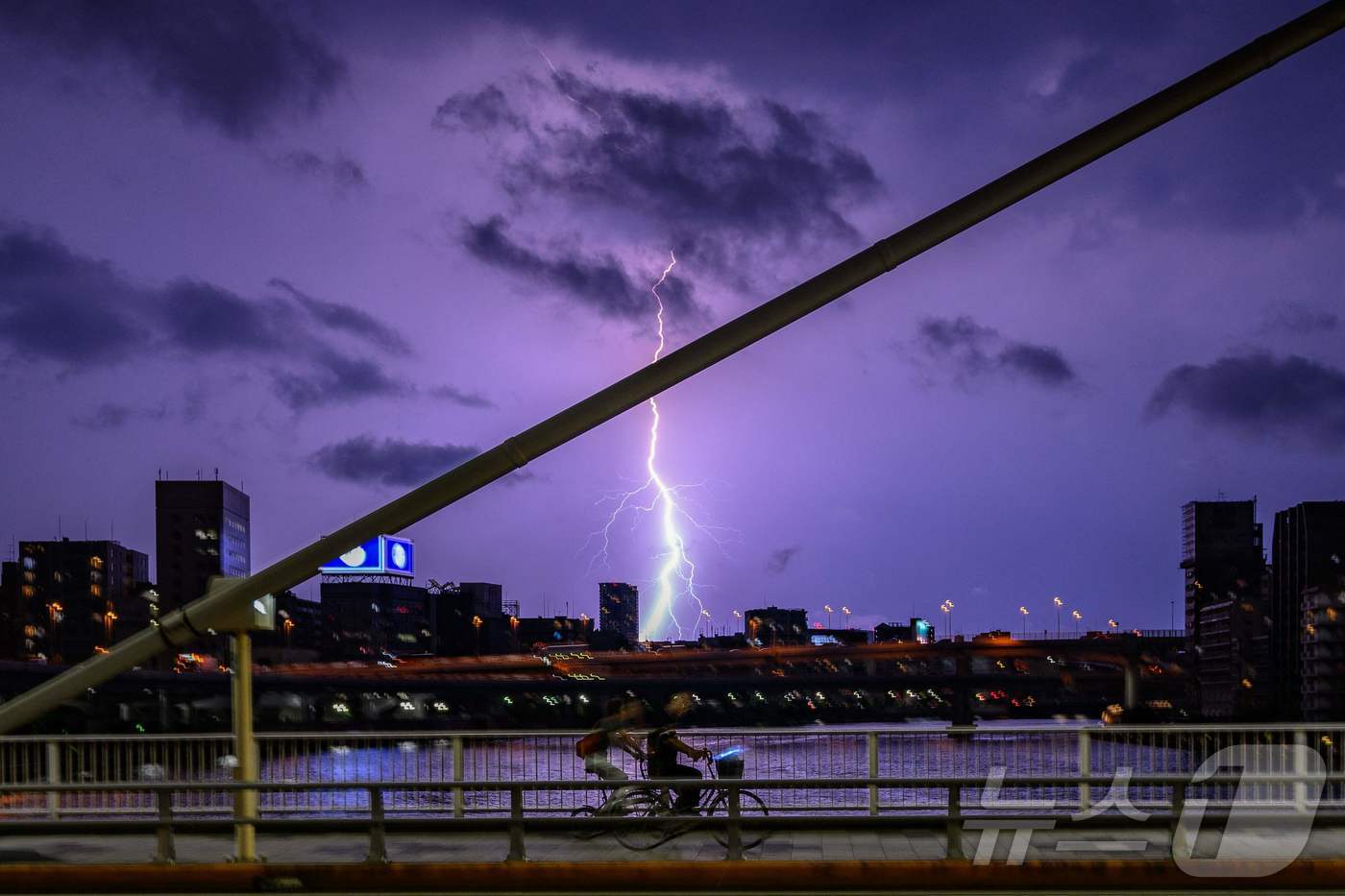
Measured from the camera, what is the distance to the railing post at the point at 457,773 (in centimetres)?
1495

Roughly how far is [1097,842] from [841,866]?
3.03 m

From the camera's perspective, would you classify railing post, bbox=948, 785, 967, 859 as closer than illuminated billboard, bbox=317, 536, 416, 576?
Yes

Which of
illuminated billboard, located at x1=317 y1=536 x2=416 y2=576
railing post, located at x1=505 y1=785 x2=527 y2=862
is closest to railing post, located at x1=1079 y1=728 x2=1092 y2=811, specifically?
railing post, located at x1=505 y1=785 x2=527 y2=862

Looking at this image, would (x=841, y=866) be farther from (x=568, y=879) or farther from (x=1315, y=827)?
(x=1315, y=827)

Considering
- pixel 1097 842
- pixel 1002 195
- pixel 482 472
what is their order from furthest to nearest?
1. pixel 1097 842
2. pixel 482 472
3. pixel 1002 195

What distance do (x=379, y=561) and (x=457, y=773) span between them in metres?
120

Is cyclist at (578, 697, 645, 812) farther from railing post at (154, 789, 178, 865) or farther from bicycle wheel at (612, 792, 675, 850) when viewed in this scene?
railing post at (154, 789, 178, 865)

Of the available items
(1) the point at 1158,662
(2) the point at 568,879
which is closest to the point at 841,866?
(2) the point at 568,879

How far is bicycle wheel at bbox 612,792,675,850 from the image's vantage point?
13.3 metres

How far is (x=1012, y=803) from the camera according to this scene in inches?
556

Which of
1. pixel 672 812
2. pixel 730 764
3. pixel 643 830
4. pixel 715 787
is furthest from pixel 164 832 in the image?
pixel 730 764

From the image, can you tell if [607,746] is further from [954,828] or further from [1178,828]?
[1178,828]

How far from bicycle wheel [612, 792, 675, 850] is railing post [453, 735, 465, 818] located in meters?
2.11

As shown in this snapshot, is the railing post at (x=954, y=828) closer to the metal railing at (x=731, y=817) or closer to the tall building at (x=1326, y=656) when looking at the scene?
the metal railing at (x=731, y=817)
